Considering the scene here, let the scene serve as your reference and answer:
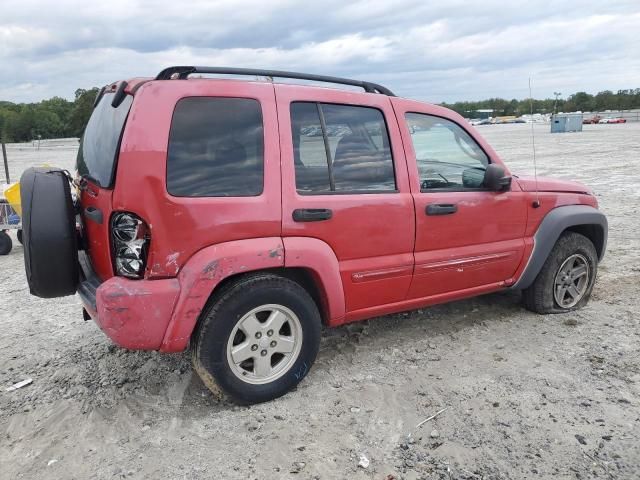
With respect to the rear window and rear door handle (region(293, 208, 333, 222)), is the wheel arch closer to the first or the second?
rear door handle (region(293, 208, 333, 222))

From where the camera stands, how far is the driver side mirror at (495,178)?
3986mm

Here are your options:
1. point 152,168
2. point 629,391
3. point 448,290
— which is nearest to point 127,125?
point 152,168

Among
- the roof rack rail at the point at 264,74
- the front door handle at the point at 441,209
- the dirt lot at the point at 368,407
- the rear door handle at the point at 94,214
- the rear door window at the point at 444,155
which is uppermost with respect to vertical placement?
the roof rack rail at the point at 264,74

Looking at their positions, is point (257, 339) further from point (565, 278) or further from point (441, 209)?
point (565, 278)

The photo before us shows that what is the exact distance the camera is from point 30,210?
312cm

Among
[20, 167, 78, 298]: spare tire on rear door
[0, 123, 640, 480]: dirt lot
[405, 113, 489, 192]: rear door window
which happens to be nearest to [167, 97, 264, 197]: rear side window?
[20, 167, 78, 298]: spare tire on rear door

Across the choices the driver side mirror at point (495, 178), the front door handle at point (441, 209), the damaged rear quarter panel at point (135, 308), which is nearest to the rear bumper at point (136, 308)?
the damaged rear quarter panel at point (135, 308)

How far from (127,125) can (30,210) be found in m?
0.80

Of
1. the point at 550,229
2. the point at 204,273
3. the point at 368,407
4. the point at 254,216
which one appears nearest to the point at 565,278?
the point at 550,229

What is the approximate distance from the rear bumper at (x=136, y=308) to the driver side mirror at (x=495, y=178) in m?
2.37

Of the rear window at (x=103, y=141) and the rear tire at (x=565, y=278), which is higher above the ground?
the rear window at (x=103, y=141)

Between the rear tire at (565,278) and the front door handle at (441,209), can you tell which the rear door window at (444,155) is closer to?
the front door handle at (441,209)

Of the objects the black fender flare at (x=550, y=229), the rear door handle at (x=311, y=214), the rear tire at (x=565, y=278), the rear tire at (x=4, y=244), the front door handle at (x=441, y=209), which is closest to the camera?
the rear door handle at (x=311, y=214)

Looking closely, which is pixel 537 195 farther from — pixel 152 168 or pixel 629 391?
pixel 152 168
